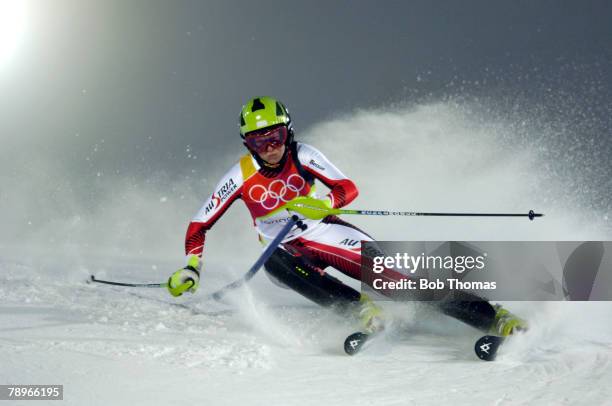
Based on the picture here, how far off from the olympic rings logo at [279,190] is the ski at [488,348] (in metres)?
2.01

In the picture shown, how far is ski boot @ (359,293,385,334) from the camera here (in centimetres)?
349

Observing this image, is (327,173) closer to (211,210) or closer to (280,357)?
(211,210)

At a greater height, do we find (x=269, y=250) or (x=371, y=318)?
(x=269, y=250)

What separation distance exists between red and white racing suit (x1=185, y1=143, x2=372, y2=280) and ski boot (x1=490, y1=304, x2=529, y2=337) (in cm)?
129

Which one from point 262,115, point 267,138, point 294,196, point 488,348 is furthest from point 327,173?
point 488,348

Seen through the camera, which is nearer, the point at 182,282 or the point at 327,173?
the point at 182,282

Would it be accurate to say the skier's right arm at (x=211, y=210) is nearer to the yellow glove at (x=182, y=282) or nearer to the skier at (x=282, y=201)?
the skier at (x=282, y=201)

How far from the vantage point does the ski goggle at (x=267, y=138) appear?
168 inches

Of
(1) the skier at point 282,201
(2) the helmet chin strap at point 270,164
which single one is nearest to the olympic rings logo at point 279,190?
(1) the skier at point 282,201

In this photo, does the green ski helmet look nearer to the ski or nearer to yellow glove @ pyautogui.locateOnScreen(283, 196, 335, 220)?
yellow glove @ pyautogui.locateOnScreen(283, 196, 335, 220)

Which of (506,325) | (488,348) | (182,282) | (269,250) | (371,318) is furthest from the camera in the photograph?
(269,250)

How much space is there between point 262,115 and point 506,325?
2.45 metres

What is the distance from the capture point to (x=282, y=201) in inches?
176

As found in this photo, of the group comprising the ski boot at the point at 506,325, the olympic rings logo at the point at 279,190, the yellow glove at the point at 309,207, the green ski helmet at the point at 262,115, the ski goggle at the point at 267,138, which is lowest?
the ski boot at the point at 506,325
